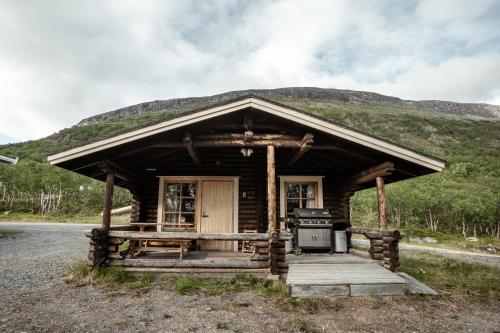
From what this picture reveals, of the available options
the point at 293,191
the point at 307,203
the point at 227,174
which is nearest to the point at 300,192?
the point at 293,191

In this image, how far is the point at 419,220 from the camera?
2517cm

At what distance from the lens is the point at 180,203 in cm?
946

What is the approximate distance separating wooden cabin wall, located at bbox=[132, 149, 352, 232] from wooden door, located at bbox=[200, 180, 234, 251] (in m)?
0.30

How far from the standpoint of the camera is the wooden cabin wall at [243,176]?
30.9 ft

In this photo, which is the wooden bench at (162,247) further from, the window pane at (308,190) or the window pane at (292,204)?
the window pane at (308,190)

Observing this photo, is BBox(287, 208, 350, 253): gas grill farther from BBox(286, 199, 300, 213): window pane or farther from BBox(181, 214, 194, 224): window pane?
BBox(181, 214, 194, 224): window pane

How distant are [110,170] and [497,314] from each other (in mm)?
7737

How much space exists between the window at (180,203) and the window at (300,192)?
273 cm

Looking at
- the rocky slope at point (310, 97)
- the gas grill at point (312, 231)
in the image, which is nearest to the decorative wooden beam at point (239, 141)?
the gas grill at point (312, 231)

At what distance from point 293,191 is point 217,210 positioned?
2.43 metres

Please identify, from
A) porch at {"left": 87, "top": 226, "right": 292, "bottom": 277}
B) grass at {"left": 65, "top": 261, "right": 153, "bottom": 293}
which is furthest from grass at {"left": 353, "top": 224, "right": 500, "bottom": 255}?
grass at {"left": 65, "top": 261, "right": 153, "bottom": 293}

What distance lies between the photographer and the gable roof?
6.64m

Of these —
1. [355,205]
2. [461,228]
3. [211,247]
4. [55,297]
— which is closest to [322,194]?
[211,247]

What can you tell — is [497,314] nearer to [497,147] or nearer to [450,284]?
[450,284]
